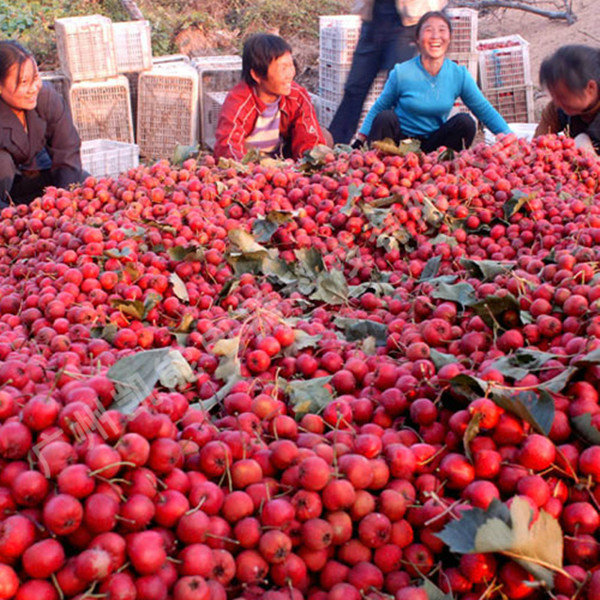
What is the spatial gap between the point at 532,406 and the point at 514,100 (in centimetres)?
599

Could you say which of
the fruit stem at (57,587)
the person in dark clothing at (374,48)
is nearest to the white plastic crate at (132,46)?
the person in dark clothing at (374,48)

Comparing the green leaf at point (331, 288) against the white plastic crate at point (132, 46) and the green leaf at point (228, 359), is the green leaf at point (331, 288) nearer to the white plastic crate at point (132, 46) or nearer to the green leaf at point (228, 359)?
the green leaf at point (228, 359)

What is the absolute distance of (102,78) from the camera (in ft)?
20.3

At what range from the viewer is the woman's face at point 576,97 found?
144 inches

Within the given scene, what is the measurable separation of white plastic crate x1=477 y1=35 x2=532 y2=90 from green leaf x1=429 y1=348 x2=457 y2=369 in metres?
5.62

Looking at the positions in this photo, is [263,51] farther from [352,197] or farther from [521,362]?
[521,362]

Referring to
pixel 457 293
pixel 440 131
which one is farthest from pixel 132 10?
pixel 457 293

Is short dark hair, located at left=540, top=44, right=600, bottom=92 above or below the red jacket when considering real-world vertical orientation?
above

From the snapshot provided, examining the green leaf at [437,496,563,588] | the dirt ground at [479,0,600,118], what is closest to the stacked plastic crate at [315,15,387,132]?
the dirt ground at [479,0,600,118]

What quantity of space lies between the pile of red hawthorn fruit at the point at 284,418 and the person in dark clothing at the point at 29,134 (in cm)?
167

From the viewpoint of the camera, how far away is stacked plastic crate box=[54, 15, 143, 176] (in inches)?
228

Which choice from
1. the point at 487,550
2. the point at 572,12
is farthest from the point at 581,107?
the point at 572,12

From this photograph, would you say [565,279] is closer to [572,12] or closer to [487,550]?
[487,550]

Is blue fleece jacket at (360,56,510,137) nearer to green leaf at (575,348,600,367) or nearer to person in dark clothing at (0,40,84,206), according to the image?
person in dark clothing at (0,40,84,206)
